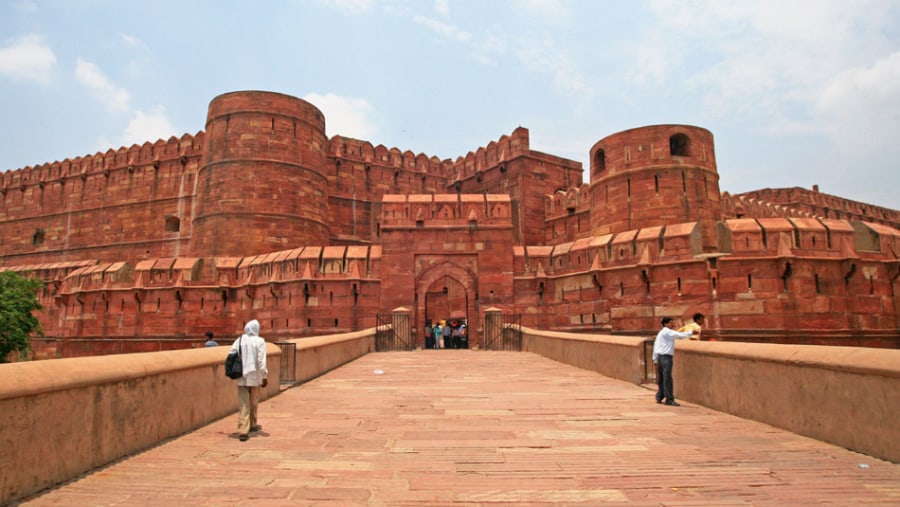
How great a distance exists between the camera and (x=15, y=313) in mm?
21891

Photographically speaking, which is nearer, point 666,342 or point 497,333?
point 666,342

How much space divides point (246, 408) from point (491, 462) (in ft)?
7.32

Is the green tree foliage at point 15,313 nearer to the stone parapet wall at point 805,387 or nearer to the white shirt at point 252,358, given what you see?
the white shirt at point 252,358

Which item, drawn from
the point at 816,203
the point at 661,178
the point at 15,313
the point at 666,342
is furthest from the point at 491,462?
the point at 816,203

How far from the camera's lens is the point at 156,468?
3.87m

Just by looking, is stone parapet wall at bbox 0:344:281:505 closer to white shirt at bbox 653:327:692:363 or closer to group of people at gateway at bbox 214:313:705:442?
group of people at gateway at bbox 214:313:705:442

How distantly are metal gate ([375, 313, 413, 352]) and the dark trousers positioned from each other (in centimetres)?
1115

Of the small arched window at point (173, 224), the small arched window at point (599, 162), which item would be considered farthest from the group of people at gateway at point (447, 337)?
the small arched window at point (173, 224)

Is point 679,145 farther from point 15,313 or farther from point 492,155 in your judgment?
point 15,313

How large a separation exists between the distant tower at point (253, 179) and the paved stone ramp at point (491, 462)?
836 inches

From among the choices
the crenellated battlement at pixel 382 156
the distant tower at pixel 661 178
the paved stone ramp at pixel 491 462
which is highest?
the crenellated battlement at pixel 382 156

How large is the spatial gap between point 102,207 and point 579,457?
37537 millimetres

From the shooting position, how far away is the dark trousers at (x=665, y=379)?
6.41 meters

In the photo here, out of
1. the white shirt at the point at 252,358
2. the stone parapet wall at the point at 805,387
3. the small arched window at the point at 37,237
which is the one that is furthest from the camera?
the small arched window at the point at 37,237
